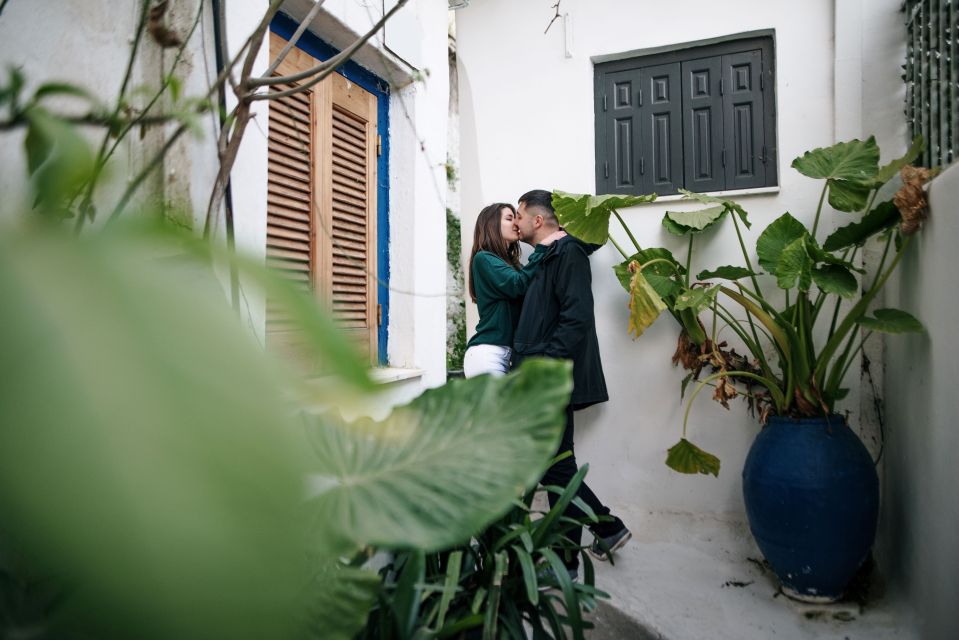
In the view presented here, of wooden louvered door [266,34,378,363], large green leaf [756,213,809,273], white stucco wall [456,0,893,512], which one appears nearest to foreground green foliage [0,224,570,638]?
wooden louvered door [266,34,378,363]

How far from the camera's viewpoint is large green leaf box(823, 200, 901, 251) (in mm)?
2318

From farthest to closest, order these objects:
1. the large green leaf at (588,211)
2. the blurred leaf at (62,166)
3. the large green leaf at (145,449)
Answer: the large green leaf at (588,211) → the blurred leaf at (62,166) → the large green leaf at (145,449)

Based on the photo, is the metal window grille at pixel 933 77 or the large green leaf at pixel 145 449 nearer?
the large green leaf at pixel 145 449

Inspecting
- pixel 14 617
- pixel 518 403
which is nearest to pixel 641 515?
pixel 518 403

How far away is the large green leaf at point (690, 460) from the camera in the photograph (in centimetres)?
255

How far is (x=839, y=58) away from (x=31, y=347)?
138 inches

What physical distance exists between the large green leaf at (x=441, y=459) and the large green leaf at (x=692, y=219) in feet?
7.82

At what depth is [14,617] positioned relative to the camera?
Answer: 0.54m

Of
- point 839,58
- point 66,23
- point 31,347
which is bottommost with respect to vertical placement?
point 31,347

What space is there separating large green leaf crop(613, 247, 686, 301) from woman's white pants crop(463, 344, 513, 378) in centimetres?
71

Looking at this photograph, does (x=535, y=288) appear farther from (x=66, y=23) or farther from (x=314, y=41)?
(x=66, y=23)

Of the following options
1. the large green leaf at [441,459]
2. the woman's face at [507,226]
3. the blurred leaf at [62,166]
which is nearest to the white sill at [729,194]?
the woman's face at [507,226]

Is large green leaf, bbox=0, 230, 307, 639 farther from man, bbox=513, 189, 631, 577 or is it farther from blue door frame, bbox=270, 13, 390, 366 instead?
man, bbox=513, 189, 631, 577

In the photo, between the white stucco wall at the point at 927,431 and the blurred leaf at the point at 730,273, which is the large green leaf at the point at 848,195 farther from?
the blurred leaf at the point at 730,273
